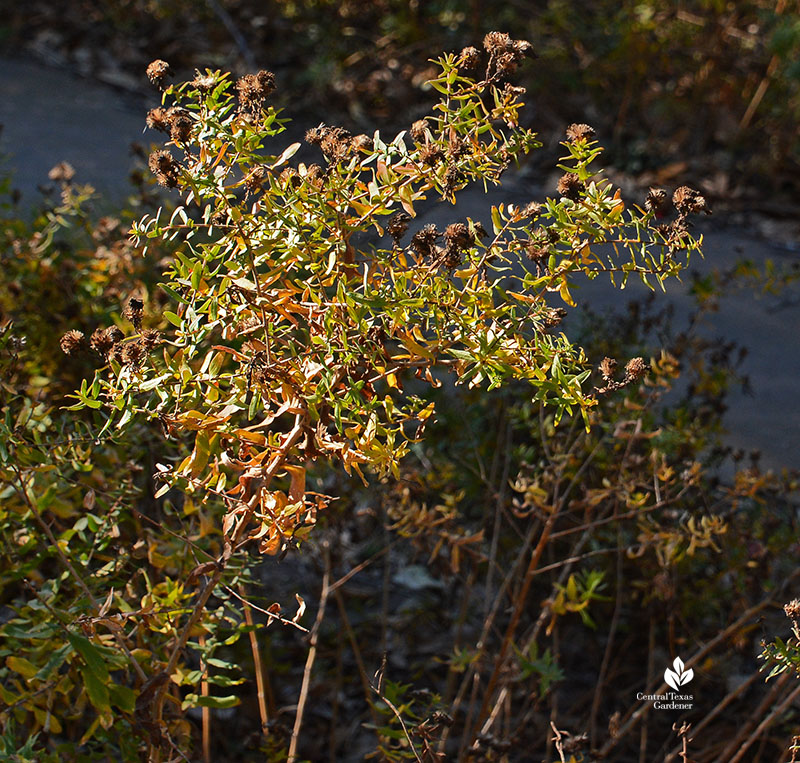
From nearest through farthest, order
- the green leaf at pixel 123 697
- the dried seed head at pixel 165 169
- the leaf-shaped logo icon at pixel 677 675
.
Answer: the dried seed head at pixel 165 169, the green leaf at pixel 123 697, the leaf-shaped logo icon at pixel 677 675

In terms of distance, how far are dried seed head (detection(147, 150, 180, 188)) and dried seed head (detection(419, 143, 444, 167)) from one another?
343 millimetres

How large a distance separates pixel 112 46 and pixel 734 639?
6641 millimetres

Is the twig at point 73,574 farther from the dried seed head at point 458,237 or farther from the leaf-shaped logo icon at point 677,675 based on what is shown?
the leaf-shaped logo icon at point 677,675

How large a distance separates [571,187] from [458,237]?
7.8 inches

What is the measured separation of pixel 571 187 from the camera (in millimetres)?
1455

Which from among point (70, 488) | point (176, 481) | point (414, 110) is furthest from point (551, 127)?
point (176, 481)

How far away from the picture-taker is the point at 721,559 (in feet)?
8.42

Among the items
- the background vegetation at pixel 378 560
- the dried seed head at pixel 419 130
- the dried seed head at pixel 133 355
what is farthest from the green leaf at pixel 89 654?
the dried seed head at pixel 419 130

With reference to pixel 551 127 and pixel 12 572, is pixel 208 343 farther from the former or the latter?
pixel 551 127

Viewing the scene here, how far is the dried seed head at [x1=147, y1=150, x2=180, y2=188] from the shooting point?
137 cm

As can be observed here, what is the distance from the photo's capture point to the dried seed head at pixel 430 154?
141cm

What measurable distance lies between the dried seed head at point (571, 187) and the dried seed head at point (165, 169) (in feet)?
1.79

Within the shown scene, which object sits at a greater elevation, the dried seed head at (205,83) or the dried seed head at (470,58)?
the dried seed head at (470,58)

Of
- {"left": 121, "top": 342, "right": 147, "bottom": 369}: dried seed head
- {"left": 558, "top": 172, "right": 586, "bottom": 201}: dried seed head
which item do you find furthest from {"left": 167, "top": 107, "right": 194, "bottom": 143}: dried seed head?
{"left": 558, "top": 172, "right": 586, "bottom": 201}: dried seed head
